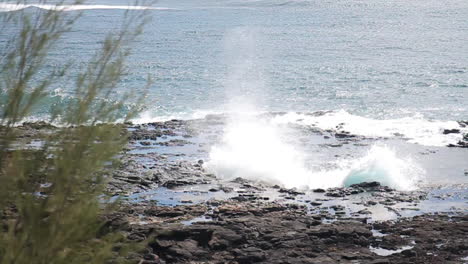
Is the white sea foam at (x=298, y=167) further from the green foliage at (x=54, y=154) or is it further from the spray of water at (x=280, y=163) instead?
the green foliage at (x=54, y=154)

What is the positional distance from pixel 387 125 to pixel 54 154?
36.5 m

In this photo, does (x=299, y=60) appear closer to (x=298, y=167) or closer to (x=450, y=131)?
(x=450, y=131)

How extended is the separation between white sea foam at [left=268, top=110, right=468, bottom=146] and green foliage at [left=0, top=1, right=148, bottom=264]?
3138 cm

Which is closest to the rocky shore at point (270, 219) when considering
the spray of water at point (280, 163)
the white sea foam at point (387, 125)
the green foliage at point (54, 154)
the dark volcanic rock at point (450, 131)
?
the spray of water at point (280, 163)

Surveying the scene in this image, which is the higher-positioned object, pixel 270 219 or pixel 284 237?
pixel 284 237

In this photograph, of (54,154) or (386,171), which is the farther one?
(386,171)

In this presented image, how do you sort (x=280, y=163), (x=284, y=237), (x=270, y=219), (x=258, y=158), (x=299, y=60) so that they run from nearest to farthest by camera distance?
(x=284, y=237), (x=270, y=219), (x=280, y=163), (x=258, y=158), (x=299, y=60)

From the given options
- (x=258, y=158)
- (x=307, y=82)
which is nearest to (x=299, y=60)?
(x=307, y=82)

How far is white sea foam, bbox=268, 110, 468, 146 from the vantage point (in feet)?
126

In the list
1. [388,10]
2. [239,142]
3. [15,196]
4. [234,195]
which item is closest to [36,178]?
[15,196]

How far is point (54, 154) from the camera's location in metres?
7.11

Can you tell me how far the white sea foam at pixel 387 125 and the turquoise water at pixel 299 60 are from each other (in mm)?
1909

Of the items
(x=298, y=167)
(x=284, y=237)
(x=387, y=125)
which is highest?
(x=284, y=237)

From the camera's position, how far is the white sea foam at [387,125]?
126ft
